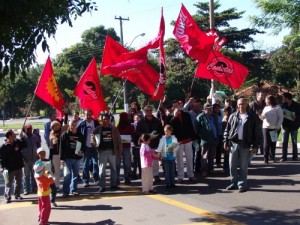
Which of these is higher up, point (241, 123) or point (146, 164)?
point (241, 123)

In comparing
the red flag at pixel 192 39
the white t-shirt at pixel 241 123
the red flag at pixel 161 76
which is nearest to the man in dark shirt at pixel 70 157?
the red flag at pixel 161 76

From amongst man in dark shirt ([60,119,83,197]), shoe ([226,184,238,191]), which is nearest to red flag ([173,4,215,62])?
shoe ([226,184,238,191])

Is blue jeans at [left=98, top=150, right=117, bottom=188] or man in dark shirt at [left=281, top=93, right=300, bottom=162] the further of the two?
man in dark shirt at [left=281, top=93, right=300, bottom=162]

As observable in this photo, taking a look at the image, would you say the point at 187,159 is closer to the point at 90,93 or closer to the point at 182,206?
the point at 182,206

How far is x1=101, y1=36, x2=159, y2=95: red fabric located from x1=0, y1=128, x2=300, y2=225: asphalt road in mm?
2830

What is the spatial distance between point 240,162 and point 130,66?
3.85 metres

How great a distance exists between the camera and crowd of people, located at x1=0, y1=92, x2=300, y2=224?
8.56m

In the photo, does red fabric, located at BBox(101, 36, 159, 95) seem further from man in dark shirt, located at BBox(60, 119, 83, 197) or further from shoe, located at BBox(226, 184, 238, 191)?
shoe, located at BBox(226, 184, 238, 191)

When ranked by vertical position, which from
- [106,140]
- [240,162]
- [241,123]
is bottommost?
[240,162]

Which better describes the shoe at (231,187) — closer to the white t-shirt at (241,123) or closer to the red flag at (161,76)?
the white t-shirt at (241,123)

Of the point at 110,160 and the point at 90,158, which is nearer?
the point at 110,160

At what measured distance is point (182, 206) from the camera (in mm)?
7531

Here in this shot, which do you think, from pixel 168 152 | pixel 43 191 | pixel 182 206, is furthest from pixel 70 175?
pixel 182 206

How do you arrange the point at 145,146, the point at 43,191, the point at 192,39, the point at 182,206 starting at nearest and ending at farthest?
1. the point at 43,191
2. the point at 182,206
3. the point at 145,146
4. the point at 192,39
